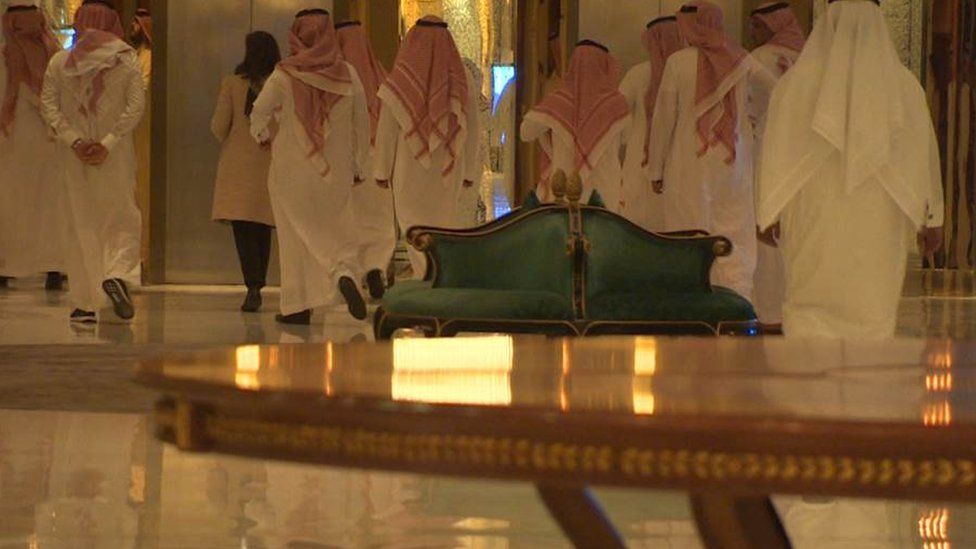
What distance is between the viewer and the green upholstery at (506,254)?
6.79m

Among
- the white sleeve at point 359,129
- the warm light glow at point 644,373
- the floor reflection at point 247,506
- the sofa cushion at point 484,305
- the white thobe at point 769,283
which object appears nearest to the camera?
the warm light glow at point 644,373

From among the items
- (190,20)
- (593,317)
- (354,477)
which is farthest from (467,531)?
(190,20)

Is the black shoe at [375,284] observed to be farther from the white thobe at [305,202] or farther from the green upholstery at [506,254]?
the green upholstery at [506,254]

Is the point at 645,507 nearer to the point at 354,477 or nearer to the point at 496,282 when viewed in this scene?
the point at 354,477

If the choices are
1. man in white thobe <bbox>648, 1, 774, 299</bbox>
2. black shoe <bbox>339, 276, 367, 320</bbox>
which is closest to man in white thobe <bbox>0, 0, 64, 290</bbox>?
black shoe <bbox>339, 276, 367, 320</bbox>

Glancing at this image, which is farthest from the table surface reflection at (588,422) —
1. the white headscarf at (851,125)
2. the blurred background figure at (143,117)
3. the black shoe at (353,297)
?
the blurred background figure at (143,117)

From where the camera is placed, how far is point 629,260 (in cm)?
673

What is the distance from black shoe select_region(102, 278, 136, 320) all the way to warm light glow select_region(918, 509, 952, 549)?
6351 millimetres

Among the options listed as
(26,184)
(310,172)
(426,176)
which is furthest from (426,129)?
(26,184)

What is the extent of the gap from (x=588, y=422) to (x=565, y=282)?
5511 mm

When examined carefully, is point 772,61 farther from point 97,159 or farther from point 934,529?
point 934,529

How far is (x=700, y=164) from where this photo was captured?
1047cm

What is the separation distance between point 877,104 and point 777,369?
14.6ft

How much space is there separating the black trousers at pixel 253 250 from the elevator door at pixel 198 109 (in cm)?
280
